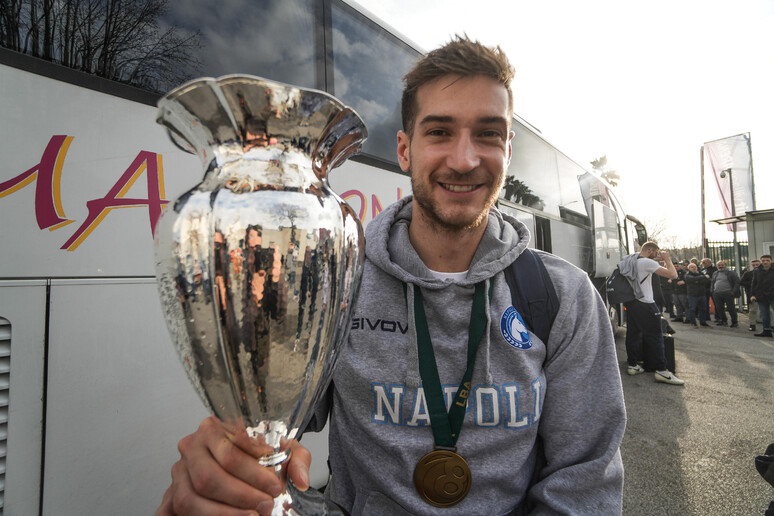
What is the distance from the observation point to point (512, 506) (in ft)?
3.79

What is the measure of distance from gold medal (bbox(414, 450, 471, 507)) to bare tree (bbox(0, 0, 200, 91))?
6.23 ft

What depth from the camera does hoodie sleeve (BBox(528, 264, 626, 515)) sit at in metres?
1.08

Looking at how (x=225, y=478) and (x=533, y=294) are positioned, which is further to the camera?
(x=533, y=294)

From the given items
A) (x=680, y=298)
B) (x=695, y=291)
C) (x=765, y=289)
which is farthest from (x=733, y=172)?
(x=765, y=289)

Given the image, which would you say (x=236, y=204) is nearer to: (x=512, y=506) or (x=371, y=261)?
(x=371, y=261)

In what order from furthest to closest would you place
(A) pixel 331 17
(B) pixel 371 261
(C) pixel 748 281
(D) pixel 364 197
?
1. (C) pixel 748 281
2. (D) pixel 364 197
3. (A) pixel 331 17
4. (B) pixel 371 261

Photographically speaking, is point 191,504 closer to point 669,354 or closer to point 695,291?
point 669,354

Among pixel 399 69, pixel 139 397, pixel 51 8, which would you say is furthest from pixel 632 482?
pixel 51 8

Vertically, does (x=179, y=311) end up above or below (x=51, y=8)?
below

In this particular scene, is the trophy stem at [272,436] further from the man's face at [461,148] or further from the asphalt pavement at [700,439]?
the asphalt pavement at [700,439]

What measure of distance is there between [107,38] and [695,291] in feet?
44.2

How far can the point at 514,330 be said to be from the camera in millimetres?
1210

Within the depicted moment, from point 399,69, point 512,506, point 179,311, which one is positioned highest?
point 399,69

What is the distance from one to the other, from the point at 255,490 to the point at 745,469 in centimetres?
421
